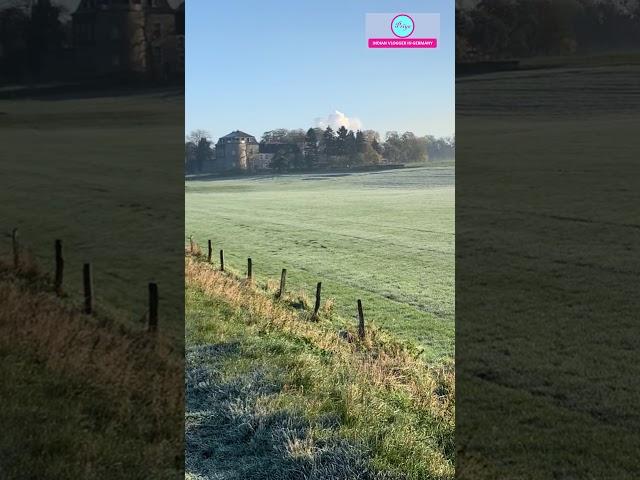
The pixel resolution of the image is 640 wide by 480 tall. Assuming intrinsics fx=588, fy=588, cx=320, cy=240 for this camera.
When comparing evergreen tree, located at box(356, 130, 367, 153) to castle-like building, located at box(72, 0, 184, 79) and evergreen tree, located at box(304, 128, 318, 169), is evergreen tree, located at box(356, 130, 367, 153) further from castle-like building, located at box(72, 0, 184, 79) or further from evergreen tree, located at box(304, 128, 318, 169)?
castle-like building, located at box(72, 0, 184, 79)

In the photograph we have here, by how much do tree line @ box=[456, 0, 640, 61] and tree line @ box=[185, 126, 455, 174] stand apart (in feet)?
11.2

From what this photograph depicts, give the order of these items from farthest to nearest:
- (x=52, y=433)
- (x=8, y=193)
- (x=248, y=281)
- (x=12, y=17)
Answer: (x=8, y=193) → (x=12, y=17) → (x=248, y=281) → (x=52, y=433)

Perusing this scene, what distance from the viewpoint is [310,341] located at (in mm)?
4840

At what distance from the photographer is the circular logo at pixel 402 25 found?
4176 mm

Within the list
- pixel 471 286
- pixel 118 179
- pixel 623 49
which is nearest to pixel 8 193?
pixel 118 179

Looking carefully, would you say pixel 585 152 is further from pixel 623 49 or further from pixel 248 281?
pixel 248 281

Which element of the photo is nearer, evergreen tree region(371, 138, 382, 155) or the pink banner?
the pink banner

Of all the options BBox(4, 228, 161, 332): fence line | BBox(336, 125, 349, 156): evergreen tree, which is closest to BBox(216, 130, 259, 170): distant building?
BBox(336, 125, 349, 156): evergreen tree

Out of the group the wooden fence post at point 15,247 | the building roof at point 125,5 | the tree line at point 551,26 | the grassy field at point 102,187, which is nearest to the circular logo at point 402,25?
the building roof at point 125,5

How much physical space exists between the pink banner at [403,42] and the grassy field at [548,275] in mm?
1591

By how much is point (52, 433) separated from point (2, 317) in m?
1.87

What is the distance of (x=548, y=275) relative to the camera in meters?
9.73

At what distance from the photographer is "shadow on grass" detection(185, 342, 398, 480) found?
4.10m

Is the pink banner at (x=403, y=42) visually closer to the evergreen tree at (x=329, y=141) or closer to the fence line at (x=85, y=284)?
the evergreen tree at (x=329, y=141)
